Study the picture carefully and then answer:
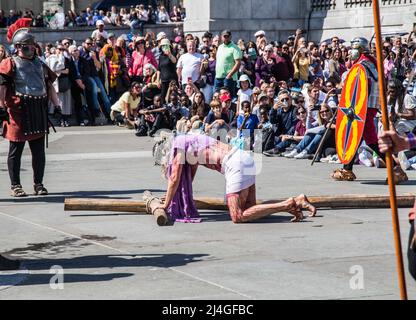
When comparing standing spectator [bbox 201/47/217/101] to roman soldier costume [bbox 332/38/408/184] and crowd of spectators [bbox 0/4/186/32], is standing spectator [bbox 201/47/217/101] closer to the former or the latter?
roman soldier costume [bbox 332/38/408/184]

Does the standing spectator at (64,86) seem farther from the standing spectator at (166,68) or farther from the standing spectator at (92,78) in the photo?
the standing spectator at (166,68)

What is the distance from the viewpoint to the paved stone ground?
8.17 m

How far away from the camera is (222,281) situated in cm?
844

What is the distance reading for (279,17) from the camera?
2898 cm

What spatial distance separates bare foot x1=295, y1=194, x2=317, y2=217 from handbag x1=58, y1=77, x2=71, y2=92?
13.2 m

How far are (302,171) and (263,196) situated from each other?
2713mm

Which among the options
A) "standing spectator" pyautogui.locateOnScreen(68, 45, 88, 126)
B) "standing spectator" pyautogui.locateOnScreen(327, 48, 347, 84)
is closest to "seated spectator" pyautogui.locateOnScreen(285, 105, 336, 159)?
"standing spectator" pyautogui.locateOnScreen(327, 48, 347, 84)

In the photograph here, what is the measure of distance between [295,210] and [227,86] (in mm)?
11016

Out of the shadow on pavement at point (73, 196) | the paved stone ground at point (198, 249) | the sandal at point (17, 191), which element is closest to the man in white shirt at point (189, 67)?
the paved stone ground at point (198, 249)

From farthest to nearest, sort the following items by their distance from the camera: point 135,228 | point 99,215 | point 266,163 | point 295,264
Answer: point 266,163
point 99,215
point 135,228
point 295,264

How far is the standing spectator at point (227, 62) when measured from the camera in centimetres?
2217
